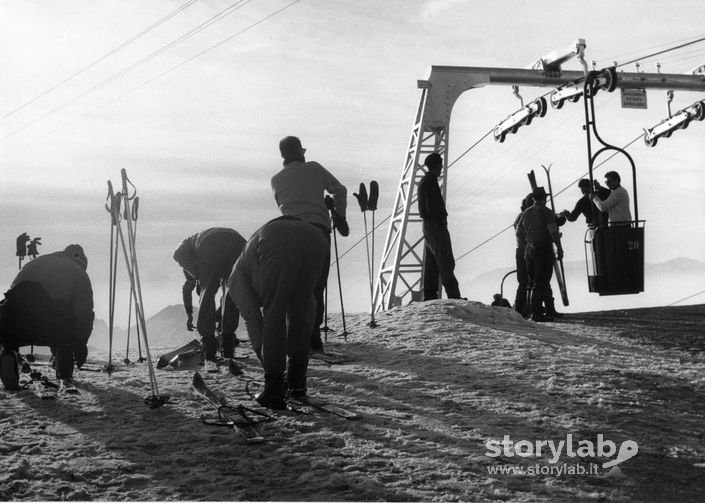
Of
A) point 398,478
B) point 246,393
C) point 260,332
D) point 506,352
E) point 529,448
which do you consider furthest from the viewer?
point 506,352

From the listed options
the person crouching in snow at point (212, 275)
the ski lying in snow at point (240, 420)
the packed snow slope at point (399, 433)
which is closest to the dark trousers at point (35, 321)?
the packed snow slope at point (399, 433)

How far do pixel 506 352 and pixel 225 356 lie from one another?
257cm

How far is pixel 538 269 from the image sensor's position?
36.1 ft

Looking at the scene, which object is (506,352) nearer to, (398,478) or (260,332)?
(260,332)

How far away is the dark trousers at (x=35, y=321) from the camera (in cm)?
720

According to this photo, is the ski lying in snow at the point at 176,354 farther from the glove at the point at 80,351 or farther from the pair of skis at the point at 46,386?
the pair of skis at the point at 46,386

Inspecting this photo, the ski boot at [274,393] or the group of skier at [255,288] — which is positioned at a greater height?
the group of skier at [255,288]

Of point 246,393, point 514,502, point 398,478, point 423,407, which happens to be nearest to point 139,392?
point 246,393

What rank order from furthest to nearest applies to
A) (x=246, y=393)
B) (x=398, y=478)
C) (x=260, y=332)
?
1. (x=246, y=393)
2. (x=260, y=332)
3. (x=398, y=478)

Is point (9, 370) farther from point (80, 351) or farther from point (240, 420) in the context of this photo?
point (240, 420)

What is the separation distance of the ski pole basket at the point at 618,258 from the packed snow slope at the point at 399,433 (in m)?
0.69

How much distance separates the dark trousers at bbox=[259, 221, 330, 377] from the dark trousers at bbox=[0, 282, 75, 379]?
102 inches

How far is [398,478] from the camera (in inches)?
172

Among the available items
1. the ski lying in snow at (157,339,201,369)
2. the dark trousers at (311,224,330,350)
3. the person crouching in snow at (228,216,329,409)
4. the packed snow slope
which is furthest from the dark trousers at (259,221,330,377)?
the ski lying in snow at (157,339,201,369)
